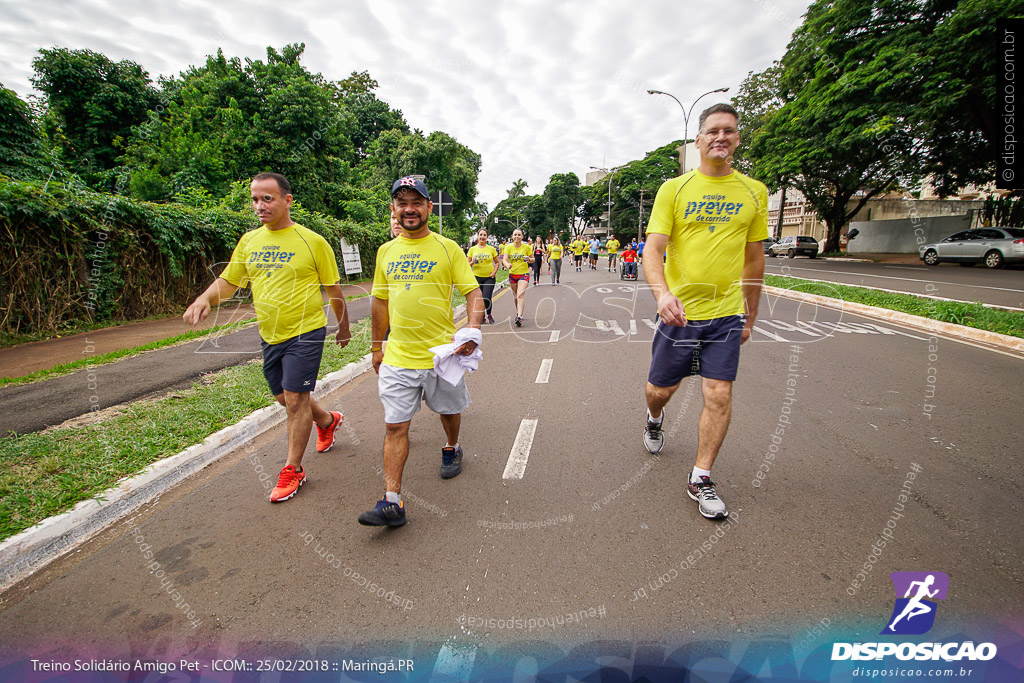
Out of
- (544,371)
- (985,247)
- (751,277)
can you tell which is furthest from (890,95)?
(751,277)

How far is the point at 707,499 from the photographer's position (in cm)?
281

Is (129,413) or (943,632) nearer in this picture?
(943,632)

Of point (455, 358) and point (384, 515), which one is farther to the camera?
point (455, 358)

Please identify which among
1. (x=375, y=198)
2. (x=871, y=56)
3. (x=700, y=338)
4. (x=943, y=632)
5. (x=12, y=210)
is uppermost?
(x=871, y=56)

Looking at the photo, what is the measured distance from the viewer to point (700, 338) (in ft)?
9.81

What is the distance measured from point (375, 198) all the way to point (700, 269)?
2580cm

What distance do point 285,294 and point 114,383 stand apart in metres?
3.90

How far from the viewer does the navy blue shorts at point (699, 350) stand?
2.86 meters

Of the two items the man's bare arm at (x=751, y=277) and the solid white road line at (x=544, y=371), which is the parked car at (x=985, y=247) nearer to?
the solid white road line at (x=544, y=371)

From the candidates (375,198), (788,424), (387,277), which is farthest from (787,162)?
(387,277)

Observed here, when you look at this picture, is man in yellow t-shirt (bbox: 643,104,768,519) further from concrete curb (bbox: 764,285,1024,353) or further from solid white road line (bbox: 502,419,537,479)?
concrete curb (bbox: 764,285,1024,353)

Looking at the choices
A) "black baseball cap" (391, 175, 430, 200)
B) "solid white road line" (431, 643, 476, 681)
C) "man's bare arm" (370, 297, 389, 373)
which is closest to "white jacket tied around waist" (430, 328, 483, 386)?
"man's bare arm" (370, 297, 389, 373)

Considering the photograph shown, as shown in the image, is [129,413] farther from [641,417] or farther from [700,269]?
[700,269]

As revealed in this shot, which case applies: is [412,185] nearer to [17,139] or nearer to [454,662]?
[454,662]
